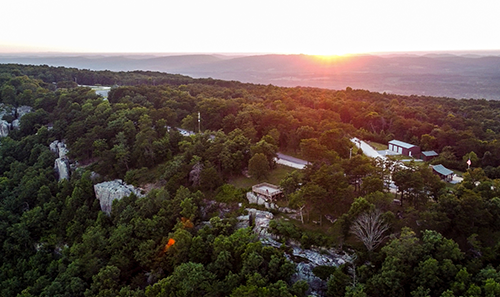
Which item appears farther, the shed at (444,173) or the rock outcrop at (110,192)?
the rock outcrop at (110,192)

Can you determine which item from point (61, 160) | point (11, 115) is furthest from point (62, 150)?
point (11, 115)

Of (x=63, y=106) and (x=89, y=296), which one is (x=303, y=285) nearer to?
(x=89, y=296)

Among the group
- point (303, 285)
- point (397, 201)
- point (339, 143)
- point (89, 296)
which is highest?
point (339, 143)

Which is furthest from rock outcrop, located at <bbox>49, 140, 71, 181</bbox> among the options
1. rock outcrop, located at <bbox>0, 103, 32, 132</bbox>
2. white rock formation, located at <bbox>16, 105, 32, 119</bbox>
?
white rock formation, located at <bbox>16, 105, 32, 119</bbox>

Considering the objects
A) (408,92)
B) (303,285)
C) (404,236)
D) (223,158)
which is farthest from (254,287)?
(408,92)

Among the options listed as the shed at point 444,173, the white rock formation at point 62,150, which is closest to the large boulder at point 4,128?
the white rock formation at point 62,150

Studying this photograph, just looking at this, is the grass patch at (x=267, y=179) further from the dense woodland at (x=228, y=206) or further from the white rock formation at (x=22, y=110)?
the white rock formation at (x=22, y=110)
